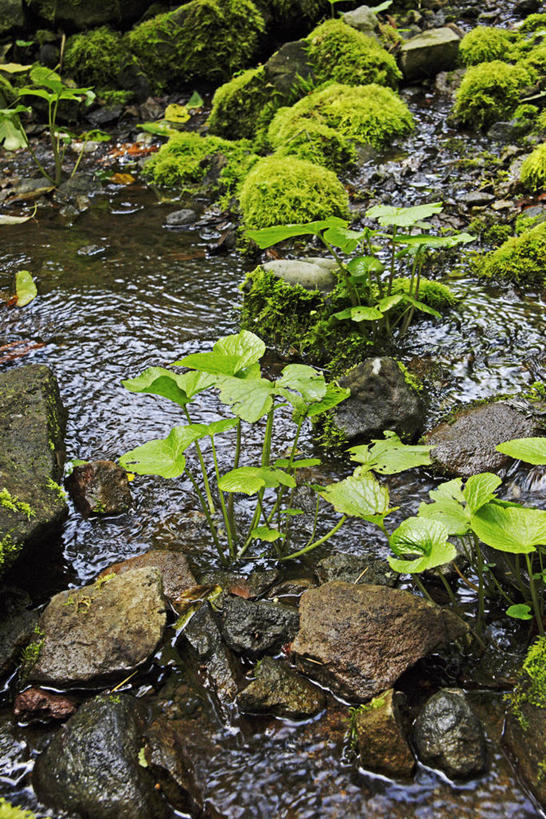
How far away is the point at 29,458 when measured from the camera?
2965mm

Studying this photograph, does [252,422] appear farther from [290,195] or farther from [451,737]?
[290,195]

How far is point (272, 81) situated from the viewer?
824 cm

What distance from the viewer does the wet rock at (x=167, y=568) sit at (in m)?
2.57

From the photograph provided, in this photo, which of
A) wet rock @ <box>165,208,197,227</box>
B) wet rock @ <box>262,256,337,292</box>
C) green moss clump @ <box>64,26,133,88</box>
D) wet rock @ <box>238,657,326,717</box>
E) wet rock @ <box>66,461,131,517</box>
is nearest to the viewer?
wet rock @ <box>238,657,326,717</box>

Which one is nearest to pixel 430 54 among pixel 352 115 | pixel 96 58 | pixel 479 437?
pixel 352 115

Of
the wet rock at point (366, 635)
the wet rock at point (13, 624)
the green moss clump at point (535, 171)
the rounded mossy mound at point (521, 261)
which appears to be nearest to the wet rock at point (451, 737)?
the wet rock at point (366, 635)

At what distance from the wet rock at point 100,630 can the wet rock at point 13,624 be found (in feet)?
0.28

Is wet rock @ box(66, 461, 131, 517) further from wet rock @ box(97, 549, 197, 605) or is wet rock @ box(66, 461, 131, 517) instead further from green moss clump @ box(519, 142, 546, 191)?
green moss clump @ box(519, 142, 546, 191)

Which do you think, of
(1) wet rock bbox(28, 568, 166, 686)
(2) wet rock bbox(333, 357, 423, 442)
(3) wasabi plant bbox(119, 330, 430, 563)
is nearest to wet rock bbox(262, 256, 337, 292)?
(2) wet rock bbox(333, 357, 423, 442)

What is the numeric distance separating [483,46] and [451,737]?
28.6 feet

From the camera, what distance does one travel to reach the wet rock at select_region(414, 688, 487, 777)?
1863mm

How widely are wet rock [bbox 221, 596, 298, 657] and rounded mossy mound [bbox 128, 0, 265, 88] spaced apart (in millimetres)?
9754

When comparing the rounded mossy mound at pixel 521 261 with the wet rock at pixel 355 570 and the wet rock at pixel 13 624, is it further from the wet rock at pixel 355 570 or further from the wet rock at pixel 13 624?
the wet rock at pixel 13 624

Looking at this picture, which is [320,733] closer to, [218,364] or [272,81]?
[218,364]
